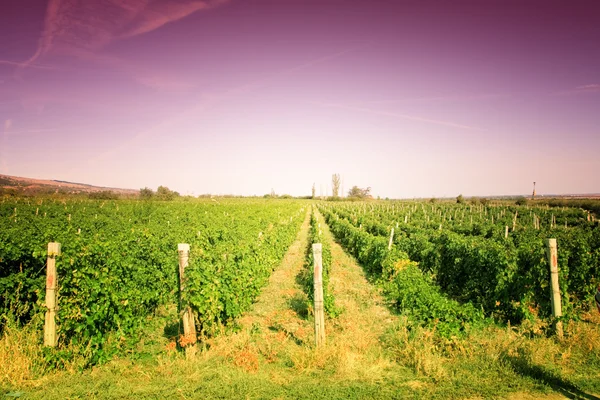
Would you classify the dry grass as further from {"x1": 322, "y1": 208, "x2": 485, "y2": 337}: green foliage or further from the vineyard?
the vineyard

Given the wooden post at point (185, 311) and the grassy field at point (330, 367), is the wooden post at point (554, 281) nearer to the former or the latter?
the grassy field at point (330, 367)

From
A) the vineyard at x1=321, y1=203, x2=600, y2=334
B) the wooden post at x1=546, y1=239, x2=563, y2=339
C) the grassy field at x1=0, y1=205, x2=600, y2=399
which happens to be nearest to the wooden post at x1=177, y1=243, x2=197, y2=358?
the grassy field at x1=0, y1=205, x2=600, y2=399

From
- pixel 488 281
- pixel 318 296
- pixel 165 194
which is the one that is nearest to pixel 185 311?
pixel 318 296

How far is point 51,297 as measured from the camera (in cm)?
525

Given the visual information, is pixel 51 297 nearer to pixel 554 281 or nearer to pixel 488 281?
pixel 554 281

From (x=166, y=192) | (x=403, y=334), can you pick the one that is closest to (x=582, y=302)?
(x=403, y=334)

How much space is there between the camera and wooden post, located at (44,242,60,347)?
5.14 m

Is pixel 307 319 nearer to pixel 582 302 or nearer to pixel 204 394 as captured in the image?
pixel 204 394

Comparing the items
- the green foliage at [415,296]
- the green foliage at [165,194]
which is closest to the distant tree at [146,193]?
the green foliage at [165,194]

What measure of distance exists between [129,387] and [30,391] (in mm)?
1478

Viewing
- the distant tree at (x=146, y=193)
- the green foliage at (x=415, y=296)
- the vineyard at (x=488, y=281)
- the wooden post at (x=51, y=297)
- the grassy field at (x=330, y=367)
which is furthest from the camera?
Result: the distant tree at (x=146, y=193)

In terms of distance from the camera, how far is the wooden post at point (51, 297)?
514cm

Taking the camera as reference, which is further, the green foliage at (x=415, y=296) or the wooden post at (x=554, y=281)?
the wooden post at (x=554, y=281)

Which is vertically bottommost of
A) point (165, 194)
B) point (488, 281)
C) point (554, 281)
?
point (488, 281)
